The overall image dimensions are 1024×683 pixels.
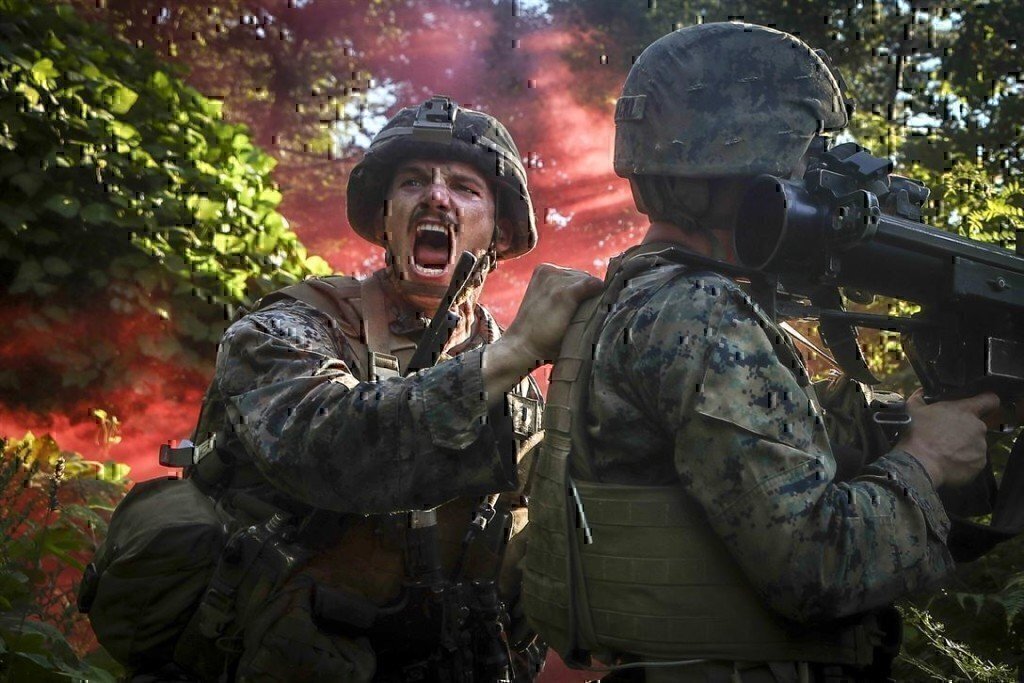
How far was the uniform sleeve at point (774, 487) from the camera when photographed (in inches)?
76.3

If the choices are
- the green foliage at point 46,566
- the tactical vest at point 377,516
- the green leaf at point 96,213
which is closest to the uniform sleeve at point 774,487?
the tactical vest at point 377,516

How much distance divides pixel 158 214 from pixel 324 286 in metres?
2.96

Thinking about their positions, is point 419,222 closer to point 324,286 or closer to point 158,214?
point 324,286

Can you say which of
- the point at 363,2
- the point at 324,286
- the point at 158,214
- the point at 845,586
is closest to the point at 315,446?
the point at 324,286

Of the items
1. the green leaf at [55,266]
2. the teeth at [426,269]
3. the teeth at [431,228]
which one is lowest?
the green leaf at [55,266]

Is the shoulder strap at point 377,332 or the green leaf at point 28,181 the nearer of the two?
the shoulder strap at point 377,332

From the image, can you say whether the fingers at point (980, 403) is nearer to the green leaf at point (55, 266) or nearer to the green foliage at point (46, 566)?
the green foliage at point (46, 566)

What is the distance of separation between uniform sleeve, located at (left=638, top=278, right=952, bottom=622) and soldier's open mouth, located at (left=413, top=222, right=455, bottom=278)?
1995 mm

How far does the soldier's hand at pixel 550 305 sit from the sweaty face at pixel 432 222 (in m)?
1.36

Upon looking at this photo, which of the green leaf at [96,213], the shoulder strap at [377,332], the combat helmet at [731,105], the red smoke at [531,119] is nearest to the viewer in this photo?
the combat helmet at [731,105]

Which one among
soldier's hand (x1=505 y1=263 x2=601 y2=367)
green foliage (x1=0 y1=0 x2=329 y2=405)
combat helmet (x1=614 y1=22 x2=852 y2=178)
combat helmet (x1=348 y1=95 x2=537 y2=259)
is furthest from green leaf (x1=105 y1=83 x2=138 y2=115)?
combat helmet (x1=614 y1=22 x2=852 y2=178)

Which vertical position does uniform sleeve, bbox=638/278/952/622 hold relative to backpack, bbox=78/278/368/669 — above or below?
above

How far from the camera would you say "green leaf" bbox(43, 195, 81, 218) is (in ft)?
19.4

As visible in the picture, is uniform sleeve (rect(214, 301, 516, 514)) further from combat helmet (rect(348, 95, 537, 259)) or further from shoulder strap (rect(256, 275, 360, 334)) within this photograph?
combat helmet (rect(348, 95, 537, 259))
